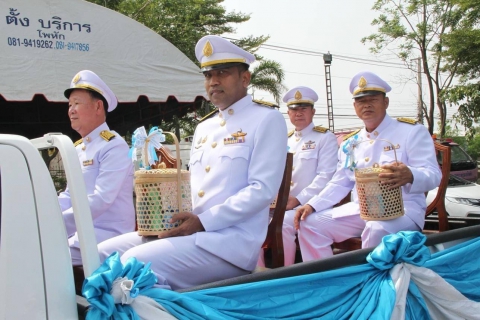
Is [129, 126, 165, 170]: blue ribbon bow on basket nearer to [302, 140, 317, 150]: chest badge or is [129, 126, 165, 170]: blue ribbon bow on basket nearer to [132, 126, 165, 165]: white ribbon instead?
[132, 126, 165, 165]: white ribbon

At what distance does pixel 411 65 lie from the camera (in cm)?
1781

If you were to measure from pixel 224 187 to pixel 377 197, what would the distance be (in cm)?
78

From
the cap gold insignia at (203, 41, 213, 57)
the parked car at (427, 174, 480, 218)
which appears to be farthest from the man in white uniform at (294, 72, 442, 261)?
the parked car at (427, 174, 480, 218)

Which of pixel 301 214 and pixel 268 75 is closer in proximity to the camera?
pixel 301 214

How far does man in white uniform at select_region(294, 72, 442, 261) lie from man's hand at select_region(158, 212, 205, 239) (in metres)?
1.04

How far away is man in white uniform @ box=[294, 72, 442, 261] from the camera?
8.31 ft

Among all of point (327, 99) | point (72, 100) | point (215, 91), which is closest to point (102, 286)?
point (215, 91)

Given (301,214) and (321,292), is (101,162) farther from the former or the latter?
(321,292)

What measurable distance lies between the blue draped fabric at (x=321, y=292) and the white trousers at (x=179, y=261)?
0.28 m

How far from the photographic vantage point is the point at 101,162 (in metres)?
2.57

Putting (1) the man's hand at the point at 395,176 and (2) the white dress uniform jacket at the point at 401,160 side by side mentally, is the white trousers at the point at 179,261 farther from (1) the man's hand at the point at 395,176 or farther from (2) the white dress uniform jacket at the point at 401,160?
(2) the white dress uniform jacket at the point at 401,160

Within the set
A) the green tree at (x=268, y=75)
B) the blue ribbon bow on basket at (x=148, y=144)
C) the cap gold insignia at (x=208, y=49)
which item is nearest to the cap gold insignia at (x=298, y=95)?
the cap gold insignia at (x=208, y=49)

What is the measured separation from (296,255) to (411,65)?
638 inches

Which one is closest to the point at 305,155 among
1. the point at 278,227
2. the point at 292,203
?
the point at 292,203
